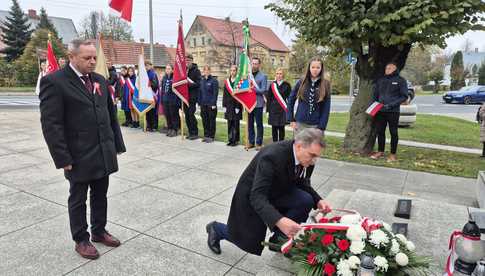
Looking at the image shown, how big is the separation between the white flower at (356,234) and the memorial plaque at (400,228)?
103cm

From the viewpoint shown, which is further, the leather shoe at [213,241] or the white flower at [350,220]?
the leather shoe at [213,241]

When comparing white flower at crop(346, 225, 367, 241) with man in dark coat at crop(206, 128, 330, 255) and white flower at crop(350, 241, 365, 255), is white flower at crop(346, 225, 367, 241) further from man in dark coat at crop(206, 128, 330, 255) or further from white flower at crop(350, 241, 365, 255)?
man in dark coat at crop(206, 128, 330, 255)

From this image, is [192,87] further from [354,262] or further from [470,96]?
[470,96]

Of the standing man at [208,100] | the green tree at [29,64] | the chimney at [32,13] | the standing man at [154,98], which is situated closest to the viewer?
the standing man at [208,100]

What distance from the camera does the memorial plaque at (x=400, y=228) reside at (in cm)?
322

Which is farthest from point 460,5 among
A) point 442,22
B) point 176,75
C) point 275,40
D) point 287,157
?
point 275,40

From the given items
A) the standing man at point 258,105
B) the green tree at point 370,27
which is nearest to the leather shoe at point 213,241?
the green tree at point 370,27

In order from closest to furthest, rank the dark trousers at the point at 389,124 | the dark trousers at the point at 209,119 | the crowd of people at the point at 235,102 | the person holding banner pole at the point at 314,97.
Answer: the person holding banner pole at the point at 314,97, the crowd of people at the point at 235,102, the dark trousers at the point at 389,124, the dark trousers at the point at 209,119

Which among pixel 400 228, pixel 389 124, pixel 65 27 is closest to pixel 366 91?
pixel 389 124

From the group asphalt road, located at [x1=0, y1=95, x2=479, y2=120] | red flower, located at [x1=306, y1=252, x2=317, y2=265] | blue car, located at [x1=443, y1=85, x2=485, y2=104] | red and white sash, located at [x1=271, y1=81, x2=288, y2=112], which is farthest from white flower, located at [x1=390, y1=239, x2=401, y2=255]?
blue car, located at [x1=443, y1=85, x2=485, y2=104]

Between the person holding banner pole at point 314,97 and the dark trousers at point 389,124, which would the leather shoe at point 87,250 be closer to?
the person holding banner pole at point 314,97

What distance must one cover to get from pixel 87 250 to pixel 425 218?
3423 millimetres

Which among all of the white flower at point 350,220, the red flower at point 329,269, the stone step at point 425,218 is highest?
the white flower at point 350,220

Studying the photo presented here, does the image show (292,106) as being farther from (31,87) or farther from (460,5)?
(31,87)
